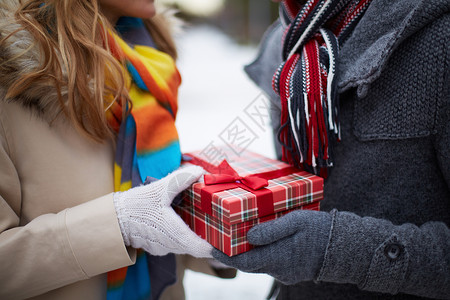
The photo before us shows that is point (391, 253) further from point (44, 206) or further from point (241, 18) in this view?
point (241, 18)

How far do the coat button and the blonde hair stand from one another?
2.17ft

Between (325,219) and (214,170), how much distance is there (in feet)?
0.88

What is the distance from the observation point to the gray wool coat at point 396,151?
677mm

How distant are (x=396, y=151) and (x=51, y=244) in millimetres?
750

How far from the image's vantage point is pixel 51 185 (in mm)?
786

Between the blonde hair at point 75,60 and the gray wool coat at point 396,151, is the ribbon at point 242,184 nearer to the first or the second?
the gray wool coat at point 396,151

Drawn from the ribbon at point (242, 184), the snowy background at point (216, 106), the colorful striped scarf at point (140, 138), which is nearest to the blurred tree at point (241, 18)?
the snowy background at point (216, 106)

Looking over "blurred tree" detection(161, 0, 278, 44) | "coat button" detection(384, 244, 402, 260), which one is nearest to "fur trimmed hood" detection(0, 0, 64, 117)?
"coat button" detection(384, 244, 402, 260)

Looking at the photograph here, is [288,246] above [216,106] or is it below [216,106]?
above

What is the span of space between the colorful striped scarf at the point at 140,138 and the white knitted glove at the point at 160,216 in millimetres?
96

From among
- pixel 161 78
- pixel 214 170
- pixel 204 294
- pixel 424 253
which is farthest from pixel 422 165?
pixel 204 294

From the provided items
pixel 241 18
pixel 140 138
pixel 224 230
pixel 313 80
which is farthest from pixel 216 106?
pixel 224 230

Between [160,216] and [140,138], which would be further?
[140,138]

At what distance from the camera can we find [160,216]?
2.45 ft
